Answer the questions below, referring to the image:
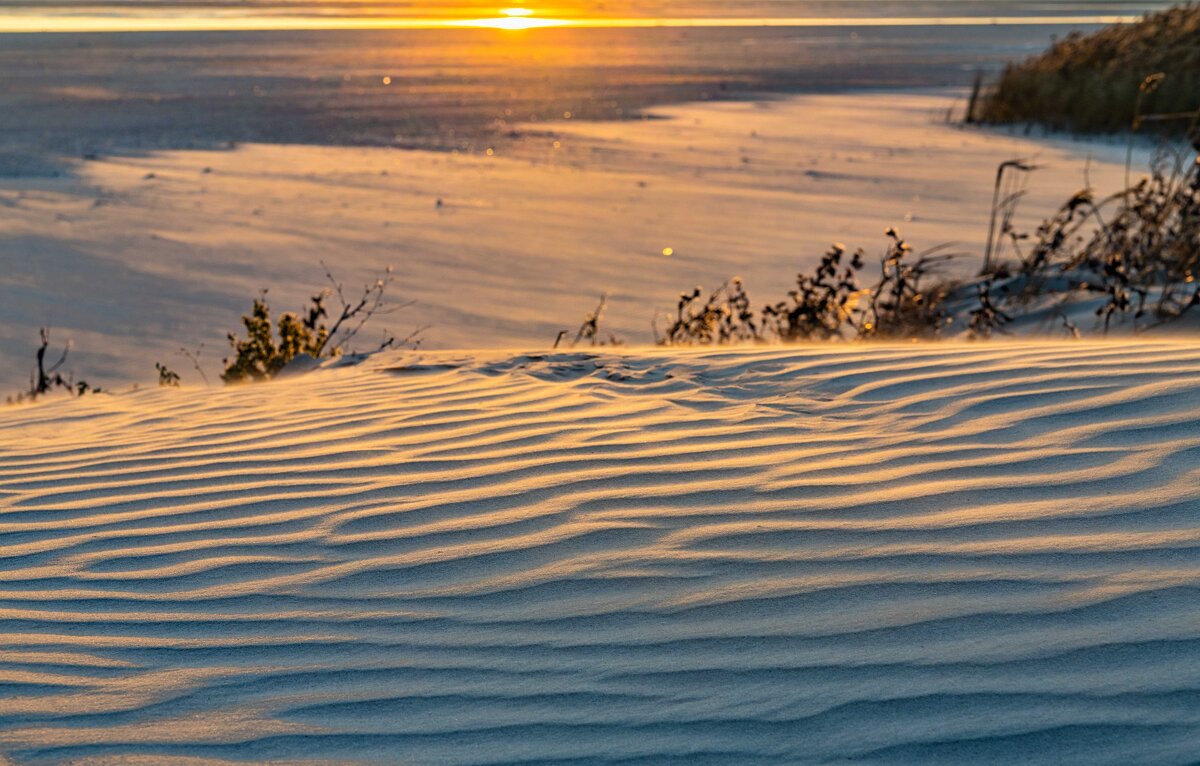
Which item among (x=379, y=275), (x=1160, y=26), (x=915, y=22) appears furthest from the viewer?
(x=915, y=22)

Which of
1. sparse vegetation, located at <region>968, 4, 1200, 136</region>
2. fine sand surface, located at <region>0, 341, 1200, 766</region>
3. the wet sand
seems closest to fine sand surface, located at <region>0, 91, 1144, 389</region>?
sparse vegetation, located at <region>968, 4, 1200, 136</region>

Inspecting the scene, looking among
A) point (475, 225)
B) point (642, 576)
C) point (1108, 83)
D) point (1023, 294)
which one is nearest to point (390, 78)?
point (1108, 83)

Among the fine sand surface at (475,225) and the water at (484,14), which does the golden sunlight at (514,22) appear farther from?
the fine sand surface at (475,225)

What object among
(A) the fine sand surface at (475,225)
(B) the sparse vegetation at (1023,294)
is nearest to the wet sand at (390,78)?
(A) the fine sand surface at (475,225)

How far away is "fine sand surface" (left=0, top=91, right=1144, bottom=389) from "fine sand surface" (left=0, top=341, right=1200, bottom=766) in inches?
118

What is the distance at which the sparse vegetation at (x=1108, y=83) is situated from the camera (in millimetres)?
14156

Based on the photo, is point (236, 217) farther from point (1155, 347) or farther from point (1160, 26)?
point (1160, 26)

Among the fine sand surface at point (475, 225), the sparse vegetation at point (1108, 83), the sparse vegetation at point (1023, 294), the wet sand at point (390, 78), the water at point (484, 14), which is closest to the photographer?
the sparse vegetation at point (1023, 294)

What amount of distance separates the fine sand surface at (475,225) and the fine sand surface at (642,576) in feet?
9.84

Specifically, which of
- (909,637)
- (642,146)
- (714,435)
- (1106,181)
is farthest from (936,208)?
(909,637)

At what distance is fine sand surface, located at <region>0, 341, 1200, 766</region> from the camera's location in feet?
6.52

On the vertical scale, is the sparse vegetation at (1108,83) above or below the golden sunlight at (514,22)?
below

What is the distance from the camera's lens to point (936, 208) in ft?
33.3

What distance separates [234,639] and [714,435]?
1414 mm
